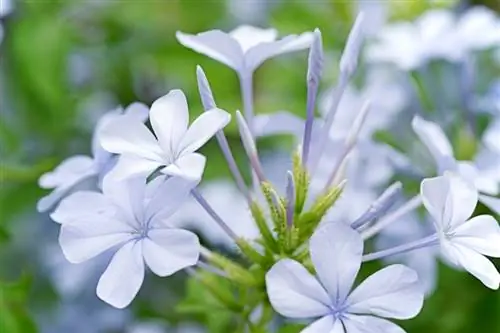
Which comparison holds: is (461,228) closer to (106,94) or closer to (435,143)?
(435,143)

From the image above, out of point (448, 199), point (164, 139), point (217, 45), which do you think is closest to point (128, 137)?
point (164, 139)

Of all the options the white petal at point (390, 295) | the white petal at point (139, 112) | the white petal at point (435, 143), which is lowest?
the white petal at point (435, 143)

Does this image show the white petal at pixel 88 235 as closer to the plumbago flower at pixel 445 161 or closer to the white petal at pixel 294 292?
the white petal at pixel 294 292

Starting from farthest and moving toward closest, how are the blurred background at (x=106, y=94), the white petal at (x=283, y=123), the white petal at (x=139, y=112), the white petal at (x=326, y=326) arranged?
the blurred background at (x=106, y=94) → the white petal at (x=283, y=123) → the white petal at (x=139, y=112) → the white petal at (x=326, y=326)

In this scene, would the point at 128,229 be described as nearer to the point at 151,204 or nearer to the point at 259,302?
the point at 151,204

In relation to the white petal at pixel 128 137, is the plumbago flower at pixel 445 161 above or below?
below

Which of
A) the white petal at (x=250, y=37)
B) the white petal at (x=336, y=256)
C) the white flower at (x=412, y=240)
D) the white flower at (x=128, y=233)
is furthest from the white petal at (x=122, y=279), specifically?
the white flower at (x=412, y=240)
